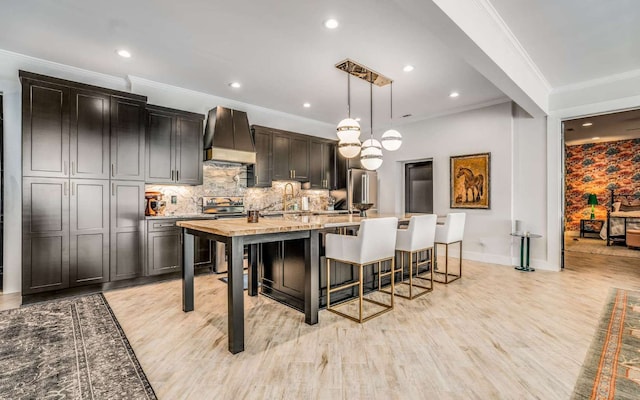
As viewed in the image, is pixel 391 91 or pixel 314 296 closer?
pixel 314 296

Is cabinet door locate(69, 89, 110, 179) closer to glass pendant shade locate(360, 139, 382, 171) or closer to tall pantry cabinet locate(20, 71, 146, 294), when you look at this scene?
tall pantry cabinet locate(20, 71, 146, 294)

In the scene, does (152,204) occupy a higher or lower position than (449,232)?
higher

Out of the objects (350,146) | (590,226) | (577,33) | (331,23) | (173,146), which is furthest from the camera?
(590,226)

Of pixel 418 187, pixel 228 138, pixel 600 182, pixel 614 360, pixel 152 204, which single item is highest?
pixel 228 138

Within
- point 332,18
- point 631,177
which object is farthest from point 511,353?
point 631,177

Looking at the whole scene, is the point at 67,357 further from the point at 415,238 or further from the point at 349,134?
the point at 349,134

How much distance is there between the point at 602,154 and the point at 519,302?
26.4ft

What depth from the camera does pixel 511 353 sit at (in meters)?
2.21

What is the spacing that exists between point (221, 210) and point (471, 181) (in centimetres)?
449

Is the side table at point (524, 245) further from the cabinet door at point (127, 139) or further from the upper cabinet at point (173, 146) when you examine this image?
the cabinet door at point (127, 139)

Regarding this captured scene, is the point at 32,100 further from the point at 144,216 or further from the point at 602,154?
the point at 602,154

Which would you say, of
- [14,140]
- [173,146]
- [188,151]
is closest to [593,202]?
[188,151]

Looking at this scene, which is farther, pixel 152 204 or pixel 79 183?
pixel 152 204

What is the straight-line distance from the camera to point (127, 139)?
396 centimetres
